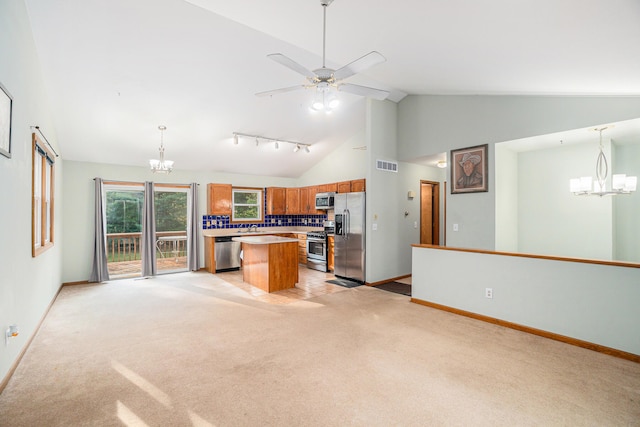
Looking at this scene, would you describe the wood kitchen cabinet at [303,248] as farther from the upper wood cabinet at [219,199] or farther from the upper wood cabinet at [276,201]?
the upper wood cabinet at [219,199]

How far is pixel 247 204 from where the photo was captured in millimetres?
8008

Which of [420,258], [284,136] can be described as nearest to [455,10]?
[420,258]

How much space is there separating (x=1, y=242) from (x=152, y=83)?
2715mm

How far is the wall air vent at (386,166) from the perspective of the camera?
5484mm

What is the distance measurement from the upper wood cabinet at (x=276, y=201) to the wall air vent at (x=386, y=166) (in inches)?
134

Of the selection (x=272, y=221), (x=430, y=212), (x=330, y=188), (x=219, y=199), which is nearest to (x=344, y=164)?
(x=330, y=188)

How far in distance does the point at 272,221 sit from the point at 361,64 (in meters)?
6.30

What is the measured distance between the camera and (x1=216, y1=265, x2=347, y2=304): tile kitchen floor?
15.4ft

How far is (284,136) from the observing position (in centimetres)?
634

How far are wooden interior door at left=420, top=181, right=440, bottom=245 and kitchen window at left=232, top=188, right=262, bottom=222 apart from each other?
4269 millimetres

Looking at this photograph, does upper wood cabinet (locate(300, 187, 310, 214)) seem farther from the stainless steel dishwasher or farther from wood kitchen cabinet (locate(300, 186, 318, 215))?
the stainless steel dishwasher

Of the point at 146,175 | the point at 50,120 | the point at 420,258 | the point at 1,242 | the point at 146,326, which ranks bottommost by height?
the point at 146,326

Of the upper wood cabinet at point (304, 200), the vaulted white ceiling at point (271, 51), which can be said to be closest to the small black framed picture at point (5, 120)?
the vaulted white ceiling at point (271, 51)

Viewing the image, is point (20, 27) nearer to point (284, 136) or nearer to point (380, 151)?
point (284, 136)
